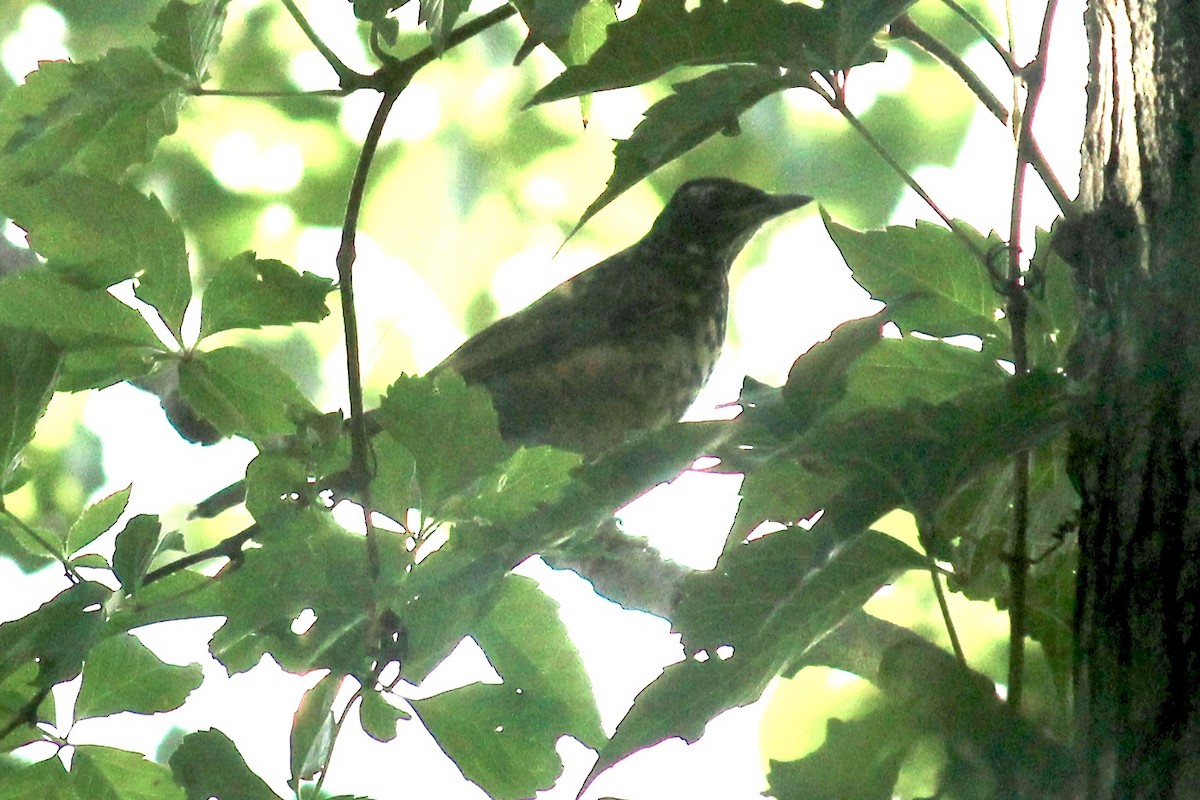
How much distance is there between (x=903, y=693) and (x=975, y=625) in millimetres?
937

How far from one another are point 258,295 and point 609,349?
2045mm

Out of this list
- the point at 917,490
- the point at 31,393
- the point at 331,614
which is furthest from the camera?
the point at 31,393

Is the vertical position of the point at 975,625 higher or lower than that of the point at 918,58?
lower

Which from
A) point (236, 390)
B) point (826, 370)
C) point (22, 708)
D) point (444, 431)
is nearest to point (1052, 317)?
point (826, 370)

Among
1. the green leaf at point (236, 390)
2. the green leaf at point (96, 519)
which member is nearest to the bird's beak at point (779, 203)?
the green leaf at point (236, 390)

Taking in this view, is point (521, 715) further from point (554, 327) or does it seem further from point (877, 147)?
point (554, 327)

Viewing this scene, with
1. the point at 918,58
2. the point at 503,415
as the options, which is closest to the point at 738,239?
the point at 503,415

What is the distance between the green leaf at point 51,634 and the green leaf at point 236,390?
0.33 m

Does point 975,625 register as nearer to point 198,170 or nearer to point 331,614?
point 331,614

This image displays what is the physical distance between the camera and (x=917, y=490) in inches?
41.4

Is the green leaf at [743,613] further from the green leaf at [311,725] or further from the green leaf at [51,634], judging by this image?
the green leaf at [51,634]

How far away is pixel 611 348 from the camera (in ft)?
12.1

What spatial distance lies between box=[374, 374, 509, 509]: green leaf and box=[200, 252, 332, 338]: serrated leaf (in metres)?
0.26

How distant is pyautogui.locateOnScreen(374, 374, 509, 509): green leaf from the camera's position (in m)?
1.43
